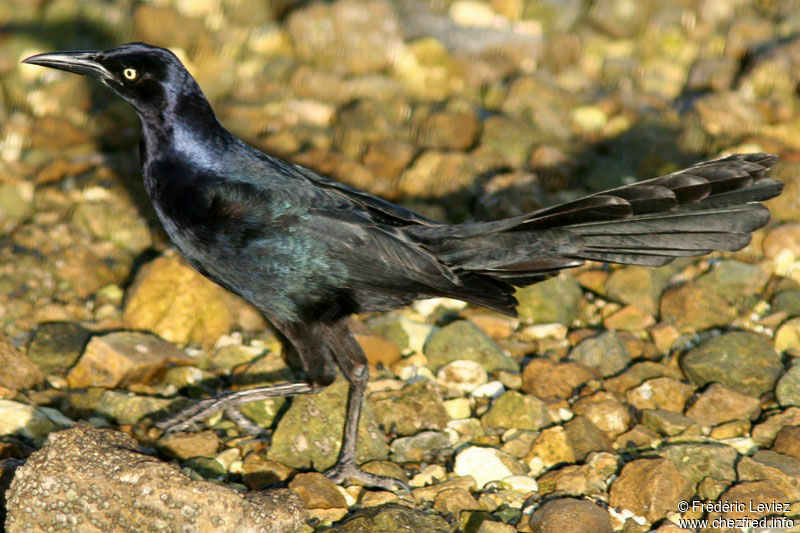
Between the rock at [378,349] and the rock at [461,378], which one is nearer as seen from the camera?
the rock at [461,378]

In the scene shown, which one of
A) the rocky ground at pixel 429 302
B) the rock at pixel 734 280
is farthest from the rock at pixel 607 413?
the rock at pixel 734 280

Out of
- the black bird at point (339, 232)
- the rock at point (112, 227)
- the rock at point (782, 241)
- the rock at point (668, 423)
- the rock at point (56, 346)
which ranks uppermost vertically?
the black bird at point (339, 232)

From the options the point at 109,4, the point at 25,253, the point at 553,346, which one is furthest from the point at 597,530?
the point at 109,4

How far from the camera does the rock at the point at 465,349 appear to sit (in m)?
4.96

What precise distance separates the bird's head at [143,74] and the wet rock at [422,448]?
2.02 m

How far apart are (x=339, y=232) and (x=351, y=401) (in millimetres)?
843

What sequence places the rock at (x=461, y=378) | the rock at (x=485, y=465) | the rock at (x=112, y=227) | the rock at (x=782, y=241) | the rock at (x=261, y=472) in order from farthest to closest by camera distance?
1. the rock at (x=112, y=227)
2. the rock at (x=782, y=241)
3. the rock at (x=461, y=378)
4. the rock at (x=485, y=465)
5. the rock at (x=261, y=472)

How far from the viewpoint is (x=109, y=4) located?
7.80 metres

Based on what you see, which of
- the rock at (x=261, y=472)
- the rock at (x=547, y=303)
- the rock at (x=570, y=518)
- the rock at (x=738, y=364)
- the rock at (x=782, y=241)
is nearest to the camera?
the rock at (x=570, y=518)

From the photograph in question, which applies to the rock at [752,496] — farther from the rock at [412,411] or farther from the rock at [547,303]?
the rock at [547,303]

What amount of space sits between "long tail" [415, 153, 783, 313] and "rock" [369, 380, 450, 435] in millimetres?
704

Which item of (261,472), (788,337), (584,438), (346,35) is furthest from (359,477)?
(346,35)

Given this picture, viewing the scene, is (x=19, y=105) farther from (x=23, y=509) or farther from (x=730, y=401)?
(x=730, y=401)

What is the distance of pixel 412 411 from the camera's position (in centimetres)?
454
